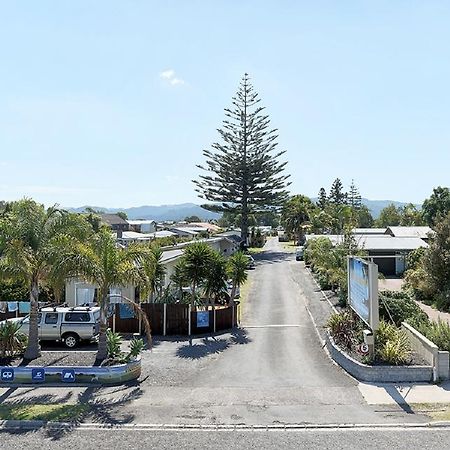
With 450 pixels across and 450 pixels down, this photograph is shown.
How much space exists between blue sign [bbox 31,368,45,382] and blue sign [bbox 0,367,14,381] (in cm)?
64

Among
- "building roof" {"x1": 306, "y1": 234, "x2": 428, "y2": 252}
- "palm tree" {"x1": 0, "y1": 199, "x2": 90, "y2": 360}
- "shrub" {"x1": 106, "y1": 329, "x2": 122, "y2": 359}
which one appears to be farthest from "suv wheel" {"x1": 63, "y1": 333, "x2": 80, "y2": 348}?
"building roof" {"x1": 306, "y1": 234, "x2": 428, "y2": 252}

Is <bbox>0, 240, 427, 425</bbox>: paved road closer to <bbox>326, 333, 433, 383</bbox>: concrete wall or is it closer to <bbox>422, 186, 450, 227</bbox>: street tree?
<bbox>326, 333, 433, 383</bbox>: concrete wall

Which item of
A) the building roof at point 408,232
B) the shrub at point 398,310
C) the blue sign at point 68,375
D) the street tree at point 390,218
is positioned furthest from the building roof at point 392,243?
the street tree at point 390,218

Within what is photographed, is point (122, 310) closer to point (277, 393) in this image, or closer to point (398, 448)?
point (277, 393)

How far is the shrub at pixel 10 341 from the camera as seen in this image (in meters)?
16.5

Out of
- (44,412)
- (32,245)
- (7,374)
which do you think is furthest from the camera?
(32,245)

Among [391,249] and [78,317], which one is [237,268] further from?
[391,249]

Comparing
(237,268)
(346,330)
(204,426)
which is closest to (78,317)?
(237,268)

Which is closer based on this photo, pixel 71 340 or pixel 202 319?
pixel 71 340

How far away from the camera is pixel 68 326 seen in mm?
19547

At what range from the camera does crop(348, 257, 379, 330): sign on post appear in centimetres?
1566

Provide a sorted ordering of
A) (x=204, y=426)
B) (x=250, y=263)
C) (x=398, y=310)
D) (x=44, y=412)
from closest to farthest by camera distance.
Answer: (x=204, y=426), (x=44, y=412), (x=398, y=310), (x=250, y=263)

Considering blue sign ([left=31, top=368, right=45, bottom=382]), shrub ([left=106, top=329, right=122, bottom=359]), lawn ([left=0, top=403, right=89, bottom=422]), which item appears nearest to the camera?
lawn ([left=0, top=403, right=89, bottom=422])

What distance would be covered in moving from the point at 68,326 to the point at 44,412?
7.48 meters
